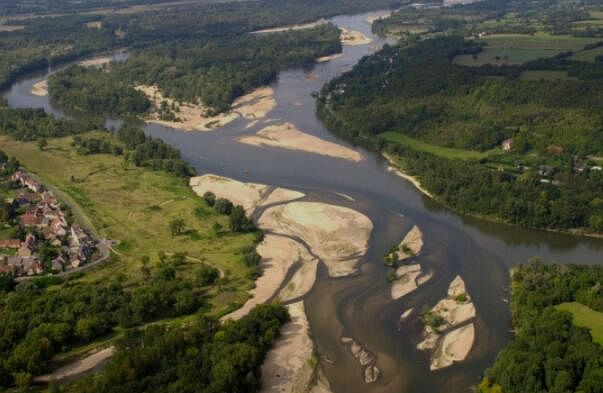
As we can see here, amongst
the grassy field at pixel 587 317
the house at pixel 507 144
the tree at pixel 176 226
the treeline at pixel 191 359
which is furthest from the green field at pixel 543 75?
the treeline at pixel 191 359

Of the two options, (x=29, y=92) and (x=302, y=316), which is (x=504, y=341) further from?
(x=29, y=92)

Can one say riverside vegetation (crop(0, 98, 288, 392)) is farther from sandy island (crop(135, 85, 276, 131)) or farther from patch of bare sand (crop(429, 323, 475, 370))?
sandy island (crop(135, 85, 276, 131))

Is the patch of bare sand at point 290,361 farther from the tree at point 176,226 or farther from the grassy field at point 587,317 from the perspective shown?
the grassy field at point 587,317

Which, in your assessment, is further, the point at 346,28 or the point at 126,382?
the point at 346,28

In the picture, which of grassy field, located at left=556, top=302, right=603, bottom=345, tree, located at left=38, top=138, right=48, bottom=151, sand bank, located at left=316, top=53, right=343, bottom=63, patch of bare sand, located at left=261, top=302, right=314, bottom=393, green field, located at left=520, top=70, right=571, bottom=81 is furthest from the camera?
sand bank, located at left=316, top=53, right=343, bottom=63

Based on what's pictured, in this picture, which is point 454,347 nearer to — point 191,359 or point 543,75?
point 191,359

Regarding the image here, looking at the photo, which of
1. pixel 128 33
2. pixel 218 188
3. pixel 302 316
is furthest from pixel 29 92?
pixel 302 316

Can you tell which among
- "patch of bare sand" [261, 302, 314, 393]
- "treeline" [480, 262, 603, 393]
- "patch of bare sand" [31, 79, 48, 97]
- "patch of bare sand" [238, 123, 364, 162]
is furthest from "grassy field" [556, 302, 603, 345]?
"patch of bare sand" [31, 79, 48, 97]
